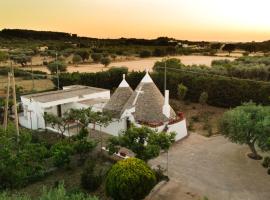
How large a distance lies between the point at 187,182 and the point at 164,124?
7.69 meters

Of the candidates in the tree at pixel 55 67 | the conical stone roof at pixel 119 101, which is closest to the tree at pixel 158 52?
the tree at pixel 55 67

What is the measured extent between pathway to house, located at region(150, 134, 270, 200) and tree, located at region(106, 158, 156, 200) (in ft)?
5.22

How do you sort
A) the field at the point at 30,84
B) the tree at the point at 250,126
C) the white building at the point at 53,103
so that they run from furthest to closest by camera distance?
the field at the point at 30,84, the white building at the point at 53,103, the tree at the point at 250,126

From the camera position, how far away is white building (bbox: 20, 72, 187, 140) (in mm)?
32250

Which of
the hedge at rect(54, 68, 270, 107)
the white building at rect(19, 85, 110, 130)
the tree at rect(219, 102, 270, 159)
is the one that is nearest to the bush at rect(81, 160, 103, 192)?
Result: the tree at rect(219, 102, 270, 159)

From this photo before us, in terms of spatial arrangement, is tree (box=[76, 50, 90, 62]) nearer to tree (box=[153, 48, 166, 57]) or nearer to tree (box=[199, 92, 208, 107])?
tree (box=[153, 48, 166, 57])

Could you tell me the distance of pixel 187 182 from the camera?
976 inches

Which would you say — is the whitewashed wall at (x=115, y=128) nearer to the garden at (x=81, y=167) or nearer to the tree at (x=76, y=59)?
the garden at (x=81, y=167)

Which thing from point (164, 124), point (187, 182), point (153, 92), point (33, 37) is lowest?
point (187, 182)

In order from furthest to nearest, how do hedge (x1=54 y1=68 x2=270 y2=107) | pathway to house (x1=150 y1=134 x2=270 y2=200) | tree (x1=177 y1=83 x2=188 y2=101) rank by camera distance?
1. tree (x1=177 y1=83 x2=188 y2=101)
2. hedge (x1=54 y1=68 x2=270 y2=107)
3. pathway to house (x1=150 y1=134 x2=270 y2=200)

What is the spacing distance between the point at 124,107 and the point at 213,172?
10796 millimetres

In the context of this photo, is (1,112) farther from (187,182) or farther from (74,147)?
(187,182)

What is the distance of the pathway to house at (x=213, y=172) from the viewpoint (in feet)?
76.4

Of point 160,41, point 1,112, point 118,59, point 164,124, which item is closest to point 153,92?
point 164,124
